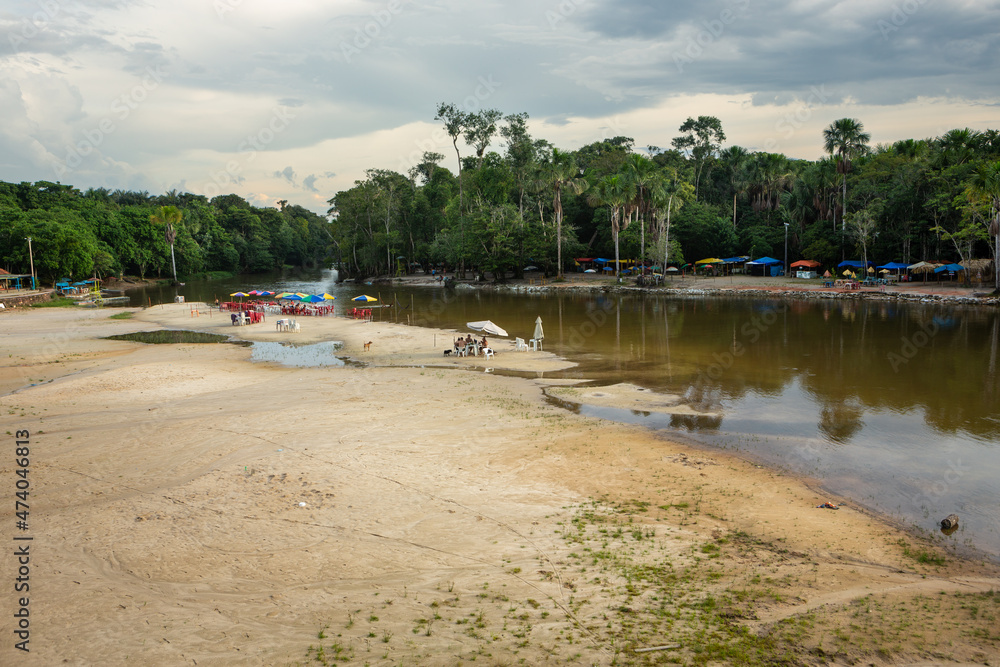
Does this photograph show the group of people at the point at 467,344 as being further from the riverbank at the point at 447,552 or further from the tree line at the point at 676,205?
the tree line at the point at 676,205

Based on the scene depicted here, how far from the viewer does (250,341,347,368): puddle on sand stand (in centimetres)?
2750

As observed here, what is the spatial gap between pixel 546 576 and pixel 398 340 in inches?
1037

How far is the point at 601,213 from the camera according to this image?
81625 mm

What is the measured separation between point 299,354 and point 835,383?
25207 millimetres

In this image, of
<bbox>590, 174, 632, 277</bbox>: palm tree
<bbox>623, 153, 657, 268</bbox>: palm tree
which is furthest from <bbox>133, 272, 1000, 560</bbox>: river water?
<bbox>623, 153, 657, 268</bbox>: palm tree

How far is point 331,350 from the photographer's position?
31406 millimetres

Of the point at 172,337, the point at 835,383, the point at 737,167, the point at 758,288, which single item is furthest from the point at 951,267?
the point at 172,337

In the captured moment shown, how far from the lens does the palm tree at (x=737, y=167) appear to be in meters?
84.4

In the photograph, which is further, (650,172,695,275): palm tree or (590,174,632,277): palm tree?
(590,174,632,277): palm tree

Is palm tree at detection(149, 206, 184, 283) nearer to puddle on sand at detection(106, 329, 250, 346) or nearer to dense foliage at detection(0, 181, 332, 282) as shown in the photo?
dense foliage at detection(0, 181, 332, 282)

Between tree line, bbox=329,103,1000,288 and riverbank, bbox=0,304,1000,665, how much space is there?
49279 millimetres

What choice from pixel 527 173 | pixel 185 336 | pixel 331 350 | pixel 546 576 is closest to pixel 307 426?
pixel 546 576

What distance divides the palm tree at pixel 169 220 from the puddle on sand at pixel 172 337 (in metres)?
64.4

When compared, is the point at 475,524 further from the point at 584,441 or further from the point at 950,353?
the point at 950,353
